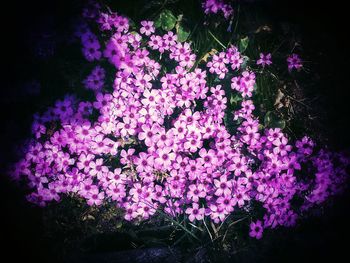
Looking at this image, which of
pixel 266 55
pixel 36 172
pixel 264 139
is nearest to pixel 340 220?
pixel 264 139

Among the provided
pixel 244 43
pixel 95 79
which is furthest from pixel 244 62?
pixel 95 79

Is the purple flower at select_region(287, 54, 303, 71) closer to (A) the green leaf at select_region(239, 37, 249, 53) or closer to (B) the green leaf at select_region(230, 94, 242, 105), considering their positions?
(A) the green leaf at select_region(239, 37, 249, 53)

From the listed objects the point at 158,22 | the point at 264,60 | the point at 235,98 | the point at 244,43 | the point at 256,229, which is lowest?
the point at 256,229

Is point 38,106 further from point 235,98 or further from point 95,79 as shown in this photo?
point 235,98

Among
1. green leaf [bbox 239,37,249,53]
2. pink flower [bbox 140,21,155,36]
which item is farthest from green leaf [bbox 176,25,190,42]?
green leaf [bbox 239,37,249,53]

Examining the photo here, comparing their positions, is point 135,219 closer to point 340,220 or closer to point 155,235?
point 155,235

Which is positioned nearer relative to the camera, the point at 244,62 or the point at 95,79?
the point at 95,79
